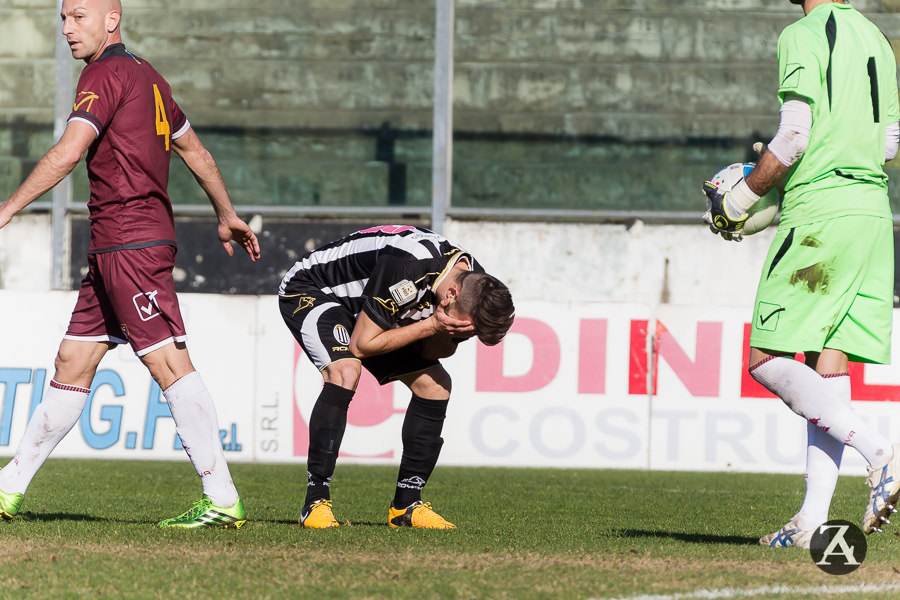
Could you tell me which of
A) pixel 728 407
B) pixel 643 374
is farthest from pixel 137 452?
pixel 728 407

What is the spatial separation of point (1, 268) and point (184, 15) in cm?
405

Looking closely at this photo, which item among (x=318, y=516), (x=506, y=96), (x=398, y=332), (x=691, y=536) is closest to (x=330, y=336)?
(x=398, y=332)

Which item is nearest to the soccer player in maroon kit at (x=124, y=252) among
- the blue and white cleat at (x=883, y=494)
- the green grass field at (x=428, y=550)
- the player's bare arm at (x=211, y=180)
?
the player's bare arm at (x=211, y=180)

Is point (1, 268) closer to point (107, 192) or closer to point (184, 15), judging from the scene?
point (184, 15)

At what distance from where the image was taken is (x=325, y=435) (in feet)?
17.4

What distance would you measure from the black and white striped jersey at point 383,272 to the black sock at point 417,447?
0.50 metres

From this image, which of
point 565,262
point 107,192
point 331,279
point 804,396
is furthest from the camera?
point 565,262

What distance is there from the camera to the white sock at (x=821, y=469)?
472 centimetres

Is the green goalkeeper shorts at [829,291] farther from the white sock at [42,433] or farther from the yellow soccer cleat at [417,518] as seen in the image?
the white sock at [42,433]

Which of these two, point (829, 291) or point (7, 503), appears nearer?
point (829, 291)

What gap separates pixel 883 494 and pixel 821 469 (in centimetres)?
53

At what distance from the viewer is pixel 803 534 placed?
468 centimetres

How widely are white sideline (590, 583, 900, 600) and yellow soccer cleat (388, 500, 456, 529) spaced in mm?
1863

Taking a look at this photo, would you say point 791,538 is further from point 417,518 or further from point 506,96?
point 506,96
